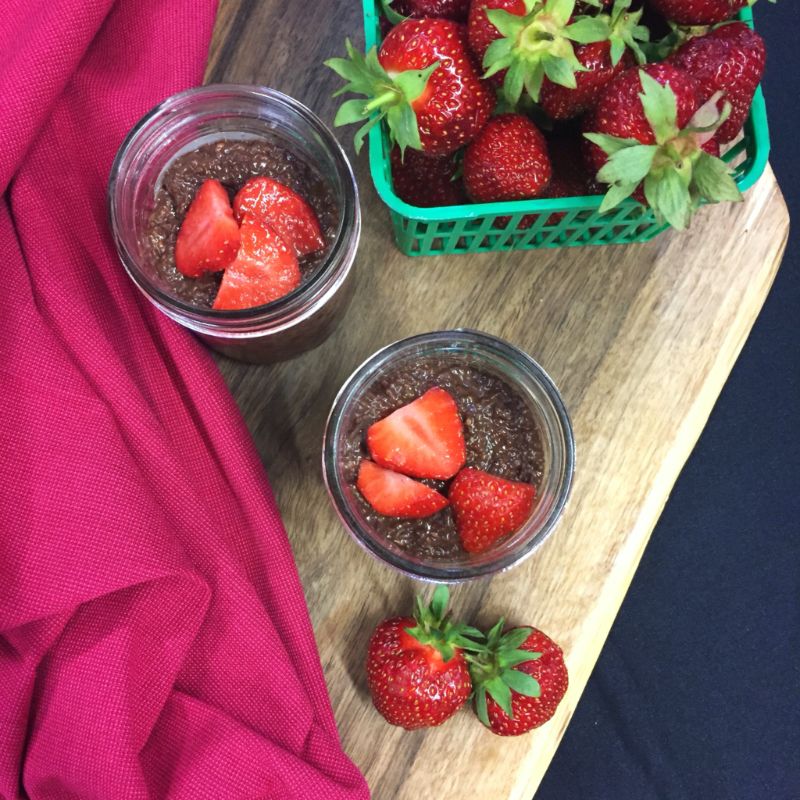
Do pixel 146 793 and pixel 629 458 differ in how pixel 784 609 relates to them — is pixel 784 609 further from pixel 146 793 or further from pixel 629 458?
pixel 146 793

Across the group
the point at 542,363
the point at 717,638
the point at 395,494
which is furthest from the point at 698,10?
the point at 717,638

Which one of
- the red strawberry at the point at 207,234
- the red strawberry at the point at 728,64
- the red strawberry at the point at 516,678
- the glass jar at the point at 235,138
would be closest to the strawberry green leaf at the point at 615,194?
the red strawberry at the point at 728,64

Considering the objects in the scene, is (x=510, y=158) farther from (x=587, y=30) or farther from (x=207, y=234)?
(x=207, y=234)

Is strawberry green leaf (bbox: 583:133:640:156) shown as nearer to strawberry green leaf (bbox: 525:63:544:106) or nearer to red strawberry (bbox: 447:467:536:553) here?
strawberry green leaf (bbox: 525:63:544:106)

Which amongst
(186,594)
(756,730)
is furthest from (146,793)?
(756,730)

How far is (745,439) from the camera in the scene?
1209 mm

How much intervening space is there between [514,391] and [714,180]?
26 cm

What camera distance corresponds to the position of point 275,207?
2.32 ft

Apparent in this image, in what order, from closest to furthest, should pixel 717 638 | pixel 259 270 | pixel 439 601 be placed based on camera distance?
1. pixel 259 270
2. pixel 439 601
3. pixel 717 638

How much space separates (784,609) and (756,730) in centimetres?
18

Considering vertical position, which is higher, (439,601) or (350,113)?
(350,113)

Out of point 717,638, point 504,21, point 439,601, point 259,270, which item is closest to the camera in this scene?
point 504,21

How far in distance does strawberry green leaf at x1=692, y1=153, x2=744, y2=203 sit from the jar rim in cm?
28

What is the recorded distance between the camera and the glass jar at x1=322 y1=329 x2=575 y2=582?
73 centimetres
